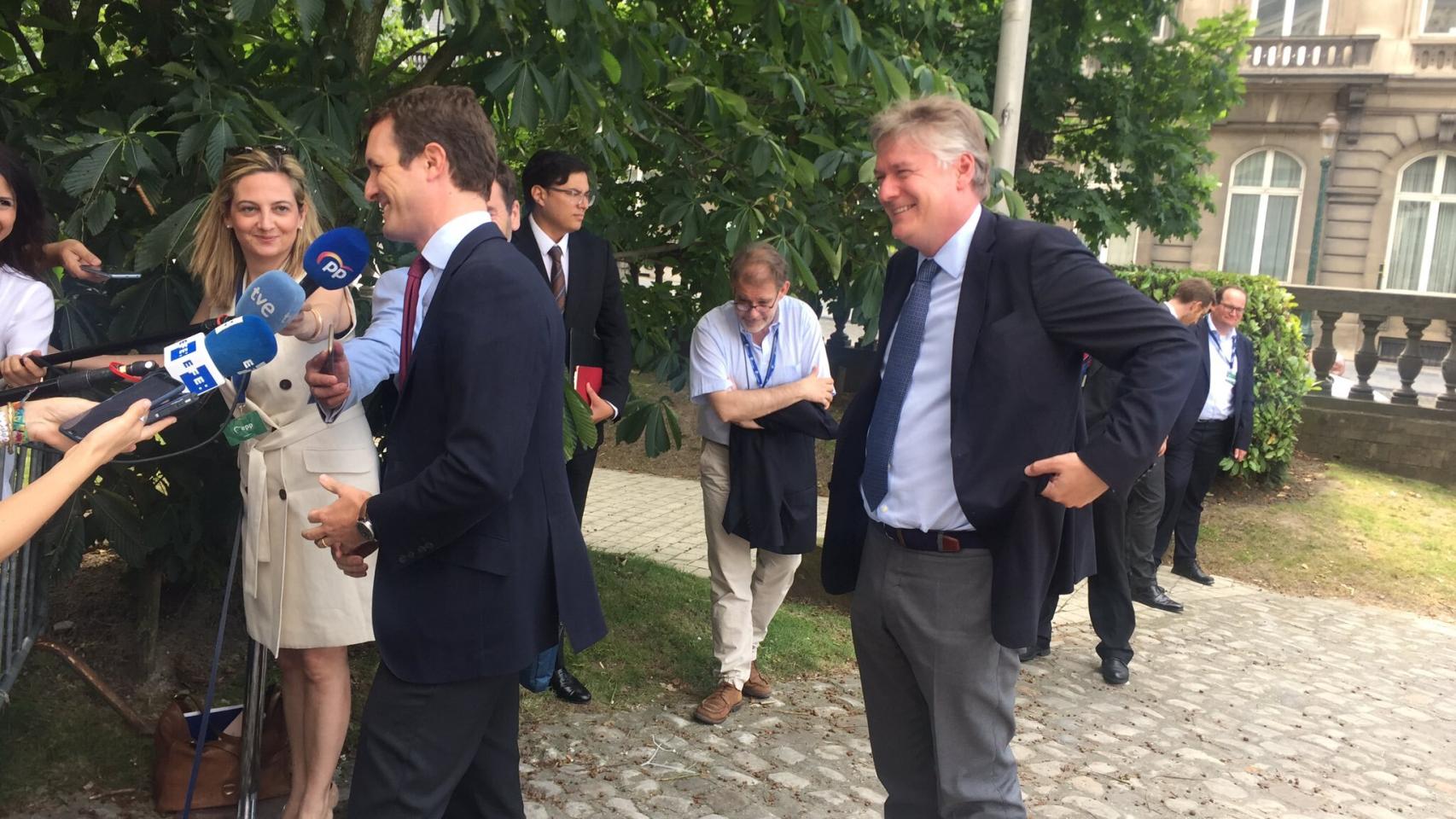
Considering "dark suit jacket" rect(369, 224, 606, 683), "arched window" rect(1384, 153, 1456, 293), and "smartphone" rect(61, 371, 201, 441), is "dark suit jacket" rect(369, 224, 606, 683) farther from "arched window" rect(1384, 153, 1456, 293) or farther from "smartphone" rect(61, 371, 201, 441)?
"arched window" rect(1384, 153, 1456, 293)

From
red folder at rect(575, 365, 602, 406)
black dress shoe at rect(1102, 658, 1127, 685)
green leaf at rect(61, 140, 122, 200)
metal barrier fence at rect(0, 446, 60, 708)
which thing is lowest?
black dress shoe at rect(1102, 658, 1127, 685)

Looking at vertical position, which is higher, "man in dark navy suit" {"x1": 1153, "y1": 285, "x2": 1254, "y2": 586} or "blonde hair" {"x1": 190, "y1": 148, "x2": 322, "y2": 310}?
"blonde hair" {"x1": 190, "y1": 148, "x2": 322, "y2": 310}

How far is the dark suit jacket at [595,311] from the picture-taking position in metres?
4.87

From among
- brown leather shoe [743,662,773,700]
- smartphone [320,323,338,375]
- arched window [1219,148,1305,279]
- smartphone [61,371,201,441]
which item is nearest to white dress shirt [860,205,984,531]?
smartphone [320,323,338,375]

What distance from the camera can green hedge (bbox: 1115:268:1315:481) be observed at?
10.8 metres

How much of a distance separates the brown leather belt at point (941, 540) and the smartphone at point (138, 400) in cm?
171

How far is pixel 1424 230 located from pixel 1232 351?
74.3 ft

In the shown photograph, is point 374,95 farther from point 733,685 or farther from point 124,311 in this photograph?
point 733,685

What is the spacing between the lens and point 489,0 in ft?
12.1

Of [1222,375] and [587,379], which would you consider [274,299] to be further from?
[1222,375]

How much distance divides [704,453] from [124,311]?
2474mm

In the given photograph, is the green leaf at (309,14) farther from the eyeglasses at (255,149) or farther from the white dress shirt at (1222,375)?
the white dress shirt at (1222,375)

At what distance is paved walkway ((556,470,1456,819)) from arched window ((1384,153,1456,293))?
23488 millimetres

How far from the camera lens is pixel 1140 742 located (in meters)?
5.32
